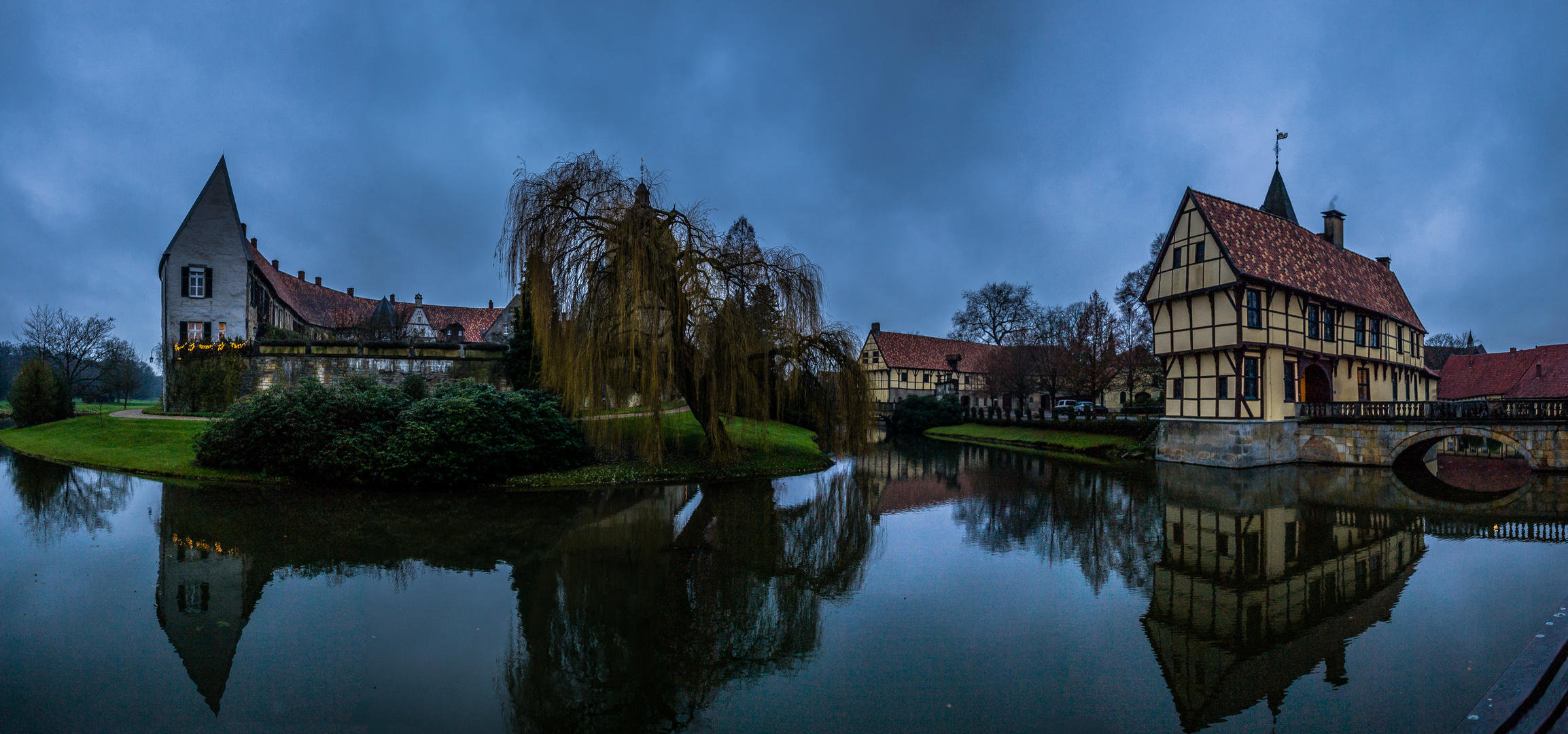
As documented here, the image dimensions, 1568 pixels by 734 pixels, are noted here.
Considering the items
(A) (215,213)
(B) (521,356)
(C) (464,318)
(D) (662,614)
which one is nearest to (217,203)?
(A) (215,213)

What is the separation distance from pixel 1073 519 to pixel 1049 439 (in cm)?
2072

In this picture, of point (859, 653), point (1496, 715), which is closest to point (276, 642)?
point (859, 653)

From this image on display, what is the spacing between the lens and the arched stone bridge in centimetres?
1891

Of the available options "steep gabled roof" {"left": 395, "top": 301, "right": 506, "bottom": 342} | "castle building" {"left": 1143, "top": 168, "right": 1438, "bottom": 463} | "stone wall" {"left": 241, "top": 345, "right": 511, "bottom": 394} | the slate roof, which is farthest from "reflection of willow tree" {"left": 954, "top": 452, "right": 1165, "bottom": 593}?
"steep gabled roof" {"left": 395, "top": 301, "right": 506, "bottom": 342}

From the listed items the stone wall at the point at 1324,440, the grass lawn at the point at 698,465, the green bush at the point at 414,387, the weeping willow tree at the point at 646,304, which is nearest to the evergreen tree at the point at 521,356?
the green bush at the point at 414,387

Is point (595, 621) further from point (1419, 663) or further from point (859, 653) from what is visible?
Result: point (1419, 663)

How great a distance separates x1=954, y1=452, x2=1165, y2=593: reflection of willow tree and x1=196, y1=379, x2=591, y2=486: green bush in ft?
37.5

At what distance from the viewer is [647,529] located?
1130 centimetres

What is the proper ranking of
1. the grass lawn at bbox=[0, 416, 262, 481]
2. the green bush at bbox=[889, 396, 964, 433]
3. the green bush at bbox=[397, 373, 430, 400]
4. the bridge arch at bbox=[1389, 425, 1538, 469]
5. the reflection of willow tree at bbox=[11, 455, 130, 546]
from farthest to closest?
the green bush at bbox=[889, 396, 964, 433] → the green bush at bbox=[397, 373, 430, 400] → the bridge arch at bbox=[1389, 425, 1538, 469] → the grass lawn at bbox=[0, 416, 262, 481] → the reflection of willow tree at bbox=[11, 455, 130, 546]

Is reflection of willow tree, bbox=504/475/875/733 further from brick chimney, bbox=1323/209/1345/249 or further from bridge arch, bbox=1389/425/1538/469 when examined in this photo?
brick chimney, bbox=1323/209/1345/249

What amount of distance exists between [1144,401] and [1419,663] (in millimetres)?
36870

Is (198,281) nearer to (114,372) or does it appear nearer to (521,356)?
(521,356)

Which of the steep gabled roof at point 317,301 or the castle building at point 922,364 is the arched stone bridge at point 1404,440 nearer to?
the castle building at point 922,364

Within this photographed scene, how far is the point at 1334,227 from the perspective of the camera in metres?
29.4
